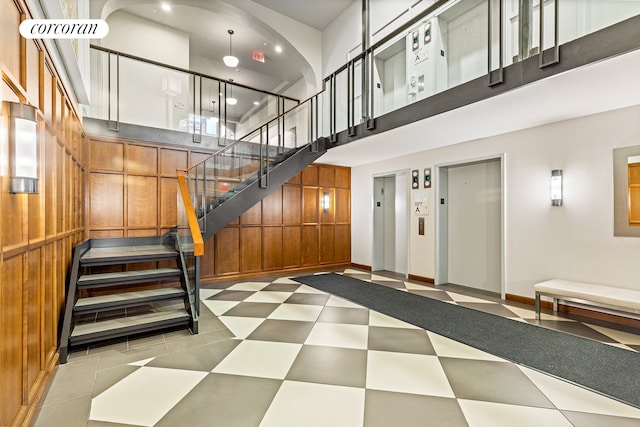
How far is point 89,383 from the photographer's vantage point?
2.55 meters

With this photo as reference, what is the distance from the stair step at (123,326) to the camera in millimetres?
3126

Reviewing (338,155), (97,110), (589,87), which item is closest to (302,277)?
(338,155)

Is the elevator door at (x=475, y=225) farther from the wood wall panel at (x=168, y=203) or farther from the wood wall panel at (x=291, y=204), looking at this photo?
the wood wall panel at (x=168, y=203)

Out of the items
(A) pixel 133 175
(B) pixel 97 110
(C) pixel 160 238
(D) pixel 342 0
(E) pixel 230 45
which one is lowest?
(C) pixel 160 238

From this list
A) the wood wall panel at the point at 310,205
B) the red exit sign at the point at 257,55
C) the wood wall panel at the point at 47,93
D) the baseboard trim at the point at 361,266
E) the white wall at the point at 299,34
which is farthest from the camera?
the red exit sign at the point at 257,55

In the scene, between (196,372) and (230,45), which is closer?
(196,372)

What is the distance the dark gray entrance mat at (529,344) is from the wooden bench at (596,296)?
0.52 metres

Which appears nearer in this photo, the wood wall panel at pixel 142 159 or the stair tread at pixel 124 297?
the stair tread at pixel 124 297

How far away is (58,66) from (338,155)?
4955 mm

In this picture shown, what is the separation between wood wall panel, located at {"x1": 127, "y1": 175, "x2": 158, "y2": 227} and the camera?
5.41m

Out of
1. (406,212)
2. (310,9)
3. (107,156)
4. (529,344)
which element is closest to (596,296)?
(529,344)

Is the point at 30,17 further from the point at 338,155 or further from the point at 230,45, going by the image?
the point at 230,45

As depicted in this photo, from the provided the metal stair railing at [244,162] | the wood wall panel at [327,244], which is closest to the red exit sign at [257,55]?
the metal stair railing at [244,162]

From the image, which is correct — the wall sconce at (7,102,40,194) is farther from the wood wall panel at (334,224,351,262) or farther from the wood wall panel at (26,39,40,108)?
the wood wall panel at (334,224,351,262)
